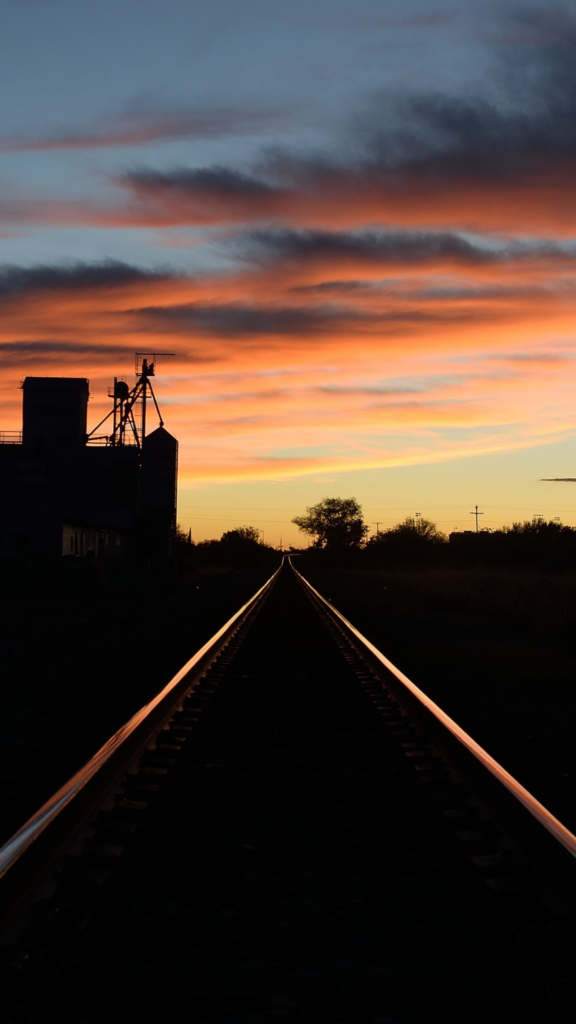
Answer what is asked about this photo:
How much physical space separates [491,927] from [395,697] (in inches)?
198

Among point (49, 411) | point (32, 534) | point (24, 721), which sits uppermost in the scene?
point (49, 411)

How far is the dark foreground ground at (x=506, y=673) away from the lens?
606 cm

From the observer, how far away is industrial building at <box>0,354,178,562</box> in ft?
154

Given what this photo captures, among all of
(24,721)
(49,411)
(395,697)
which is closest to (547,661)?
(395,697)

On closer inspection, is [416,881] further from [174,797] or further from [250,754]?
[250,754]

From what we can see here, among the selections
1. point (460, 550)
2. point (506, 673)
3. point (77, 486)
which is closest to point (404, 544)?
point (460, 550)

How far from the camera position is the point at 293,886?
343cm

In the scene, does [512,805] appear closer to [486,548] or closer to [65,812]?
[65,812]

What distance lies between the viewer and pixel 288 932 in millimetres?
2992

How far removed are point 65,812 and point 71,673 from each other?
7.16 metres

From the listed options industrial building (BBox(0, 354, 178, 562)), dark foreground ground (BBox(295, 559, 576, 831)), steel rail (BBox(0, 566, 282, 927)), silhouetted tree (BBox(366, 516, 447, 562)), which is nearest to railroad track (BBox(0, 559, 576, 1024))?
steel rail (BBox(0, 566, 282, 927))

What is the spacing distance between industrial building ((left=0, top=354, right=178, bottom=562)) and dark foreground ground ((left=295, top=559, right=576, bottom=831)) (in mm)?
26837

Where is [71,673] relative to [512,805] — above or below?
below

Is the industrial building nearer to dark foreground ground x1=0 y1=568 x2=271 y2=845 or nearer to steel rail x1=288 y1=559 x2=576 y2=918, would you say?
dark foreground ground x1=0 y1=568 x2=271 y2=845
